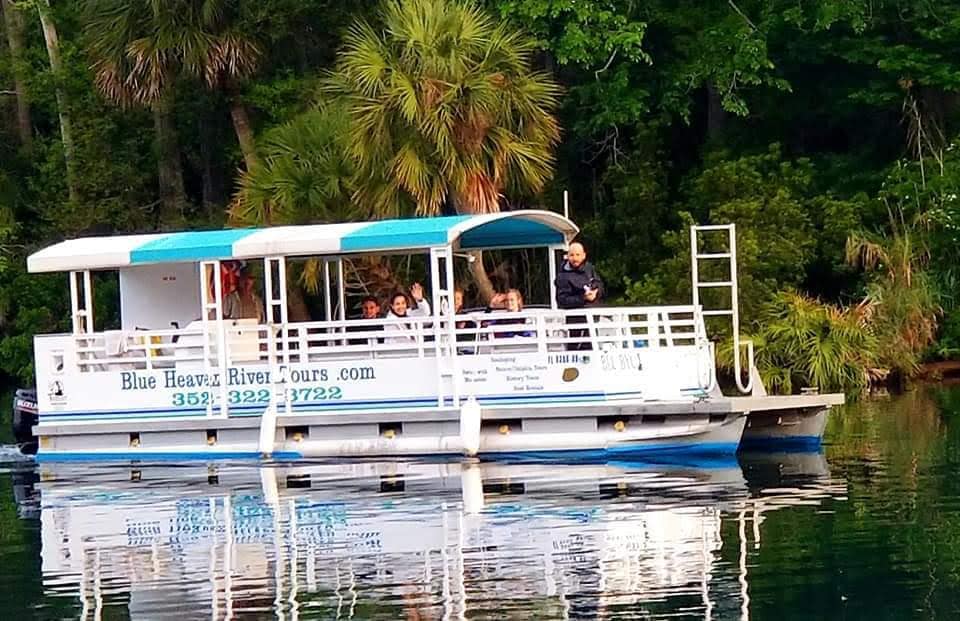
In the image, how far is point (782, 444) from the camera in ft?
80.2

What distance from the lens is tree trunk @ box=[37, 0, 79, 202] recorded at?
44875 mm

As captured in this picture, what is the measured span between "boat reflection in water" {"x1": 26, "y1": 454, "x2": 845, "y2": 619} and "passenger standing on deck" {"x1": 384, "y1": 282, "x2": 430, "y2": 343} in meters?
1.55

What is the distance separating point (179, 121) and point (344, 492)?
2477cm

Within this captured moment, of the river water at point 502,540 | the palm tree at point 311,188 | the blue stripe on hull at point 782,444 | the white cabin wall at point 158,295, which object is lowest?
the river water at point 502,540

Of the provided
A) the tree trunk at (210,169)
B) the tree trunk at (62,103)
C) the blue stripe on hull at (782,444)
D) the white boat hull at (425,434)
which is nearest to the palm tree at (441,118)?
the white boat hull at (425,434)

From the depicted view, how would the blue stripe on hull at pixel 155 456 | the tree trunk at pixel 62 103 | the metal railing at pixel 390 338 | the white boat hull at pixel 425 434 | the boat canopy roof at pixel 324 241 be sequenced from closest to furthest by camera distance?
the white boat hull at pixel 425 434, the metal railing at pixel 390 338, the boat canopy roof at pixel 324 241, the blue stripe on hull at pixel 155 456, the tree trunk at pixel 62 103

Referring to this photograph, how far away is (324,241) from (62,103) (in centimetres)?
2209

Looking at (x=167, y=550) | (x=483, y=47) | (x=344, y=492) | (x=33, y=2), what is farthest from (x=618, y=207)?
(x=167, y=550)

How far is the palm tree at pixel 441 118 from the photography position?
31641 millimetres

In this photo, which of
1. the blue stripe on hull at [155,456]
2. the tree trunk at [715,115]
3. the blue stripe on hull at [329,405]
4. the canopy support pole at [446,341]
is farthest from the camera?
the tree trunk at [715,115]

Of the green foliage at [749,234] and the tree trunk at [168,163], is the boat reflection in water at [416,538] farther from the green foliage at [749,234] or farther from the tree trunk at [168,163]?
the tree trunk at [168,163]

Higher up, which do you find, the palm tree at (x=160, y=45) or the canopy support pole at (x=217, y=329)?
the palm tree at (x=160, y=45)

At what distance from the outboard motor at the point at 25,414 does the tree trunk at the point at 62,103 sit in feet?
55.6

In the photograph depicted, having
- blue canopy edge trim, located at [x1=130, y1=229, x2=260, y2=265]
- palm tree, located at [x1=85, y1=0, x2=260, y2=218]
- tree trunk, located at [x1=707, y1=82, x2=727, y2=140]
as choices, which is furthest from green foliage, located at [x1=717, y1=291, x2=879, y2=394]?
blue canopy edge trim, located at [x1=130, y1=229, x2=260, y2=265]
